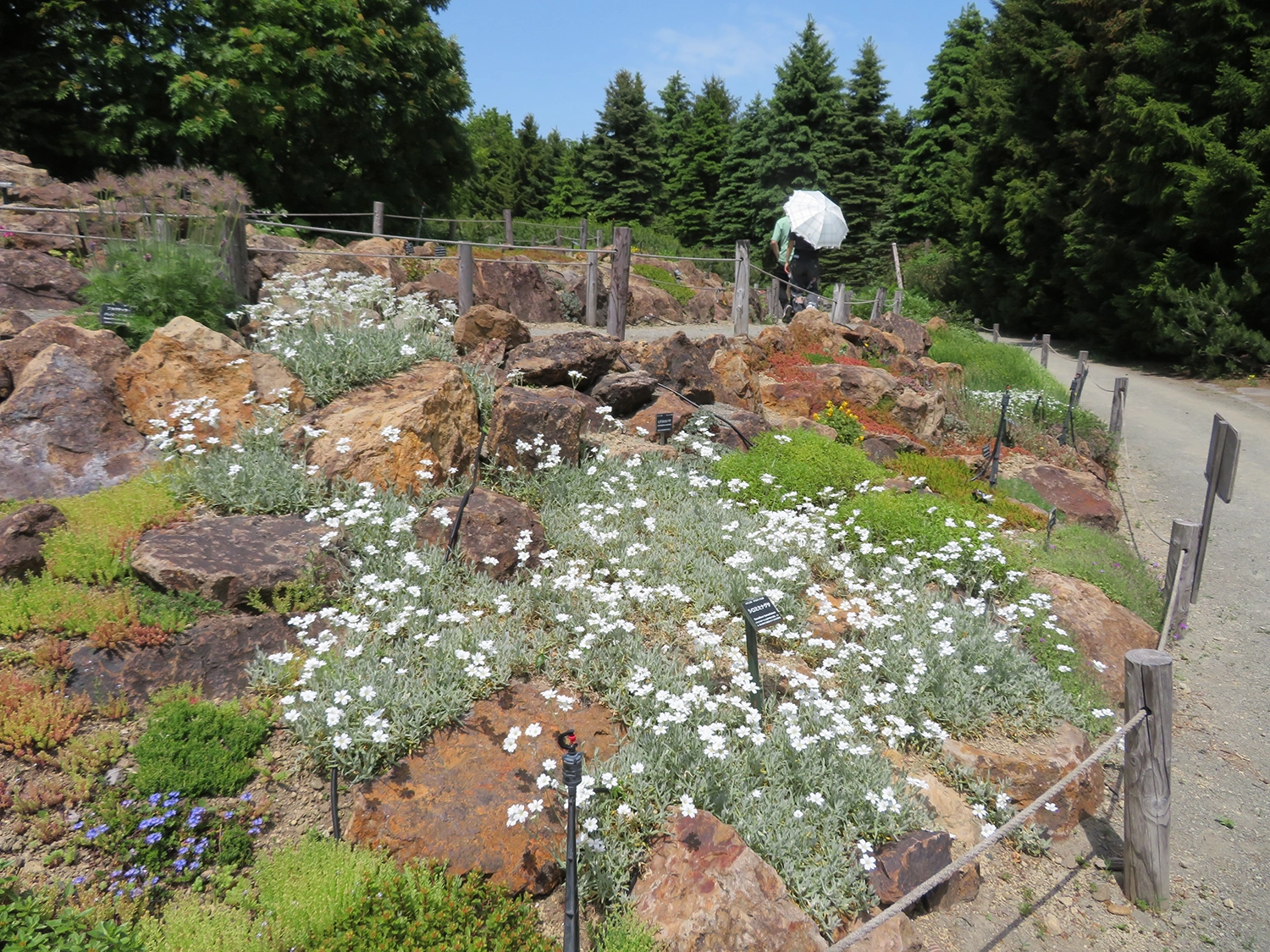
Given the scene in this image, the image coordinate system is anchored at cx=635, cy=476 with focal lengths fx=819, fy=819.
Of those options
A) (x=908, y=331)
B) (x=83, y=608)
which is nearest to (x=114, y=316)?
(x=83, y=608)

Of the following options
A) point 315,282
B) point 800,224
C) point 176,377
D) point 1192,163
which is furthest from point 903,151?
point 176,377

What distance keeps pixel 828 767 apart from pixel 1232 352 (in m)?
20.1

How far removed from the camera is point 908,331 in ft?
55.7

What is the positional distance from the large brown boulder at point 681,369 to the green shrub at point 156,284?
14.1 feet

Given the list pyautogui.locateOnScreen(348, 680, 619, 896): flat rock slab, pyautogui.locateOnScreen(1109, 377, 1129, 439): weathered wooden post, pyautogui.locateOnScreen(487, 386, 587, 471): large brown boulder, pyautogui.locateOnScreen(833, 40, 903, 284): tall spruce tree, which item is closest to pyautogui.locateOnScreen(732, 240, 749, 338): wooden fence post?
pyautogui.locateOnScreen(1109, 377, 1129, 439): weathered wooden post

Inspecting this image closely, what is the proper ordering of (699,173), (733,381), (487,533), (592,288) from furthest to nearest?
1. (699,173)
2. (592,288)
3. (733,381)
4. (487,533)

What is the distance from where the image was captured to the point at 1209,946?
13.5 ft

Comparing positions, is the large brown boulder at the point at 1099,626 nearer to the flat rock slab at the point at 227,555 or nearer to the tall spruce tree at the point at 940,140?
the flat rock slab at the point at 227,555

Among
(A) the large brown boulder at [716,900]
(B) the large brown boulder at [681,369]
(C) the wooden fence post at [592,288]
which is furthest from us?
(C) the wooden fence post at [592,288]

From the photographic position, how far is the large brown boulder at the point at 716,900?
3332 mm

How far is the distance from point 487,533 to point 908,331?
1368cm

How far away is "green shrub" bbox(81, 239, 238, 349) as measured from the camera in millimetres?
7102

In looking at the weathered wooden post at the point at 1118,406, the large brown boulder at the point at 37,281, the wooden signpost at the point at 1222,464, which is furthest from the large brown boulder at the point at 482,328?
the weathered wooden post at the point at 1118,406

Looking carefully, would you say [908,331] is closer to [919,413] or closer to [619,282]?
[919,413]
